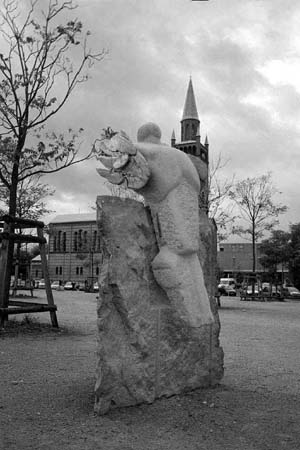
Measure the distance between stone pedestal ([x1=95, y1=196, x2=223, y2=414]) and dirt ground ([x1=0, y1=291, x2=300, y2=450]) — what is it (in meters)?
0.18

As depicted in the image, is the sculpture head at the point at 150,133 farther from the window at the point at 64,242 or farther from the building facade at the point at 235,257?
the window at the point at 64,242

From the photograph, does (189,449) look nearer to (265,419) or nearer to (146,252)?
(265,419)

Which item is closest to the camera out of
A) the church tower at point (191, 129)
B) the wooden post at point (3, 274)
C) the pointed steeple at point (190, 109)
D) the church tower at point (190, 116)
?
the wooden post at point (3, 274)

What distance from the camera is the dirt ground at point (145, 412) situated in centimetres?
382

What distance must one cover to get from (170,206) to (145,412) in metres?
2.05

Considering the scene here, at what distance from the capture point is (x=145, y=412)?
14.7 ft

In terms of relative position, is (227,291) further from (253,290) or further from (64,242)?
(64,242)

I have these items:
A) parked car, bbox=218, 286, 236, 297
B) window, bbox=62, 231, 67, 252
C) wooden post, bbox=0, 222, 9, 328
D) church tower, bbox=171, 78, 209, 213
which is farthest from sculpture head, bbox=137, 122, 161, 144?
window, bbox=62, 231, 67, 252

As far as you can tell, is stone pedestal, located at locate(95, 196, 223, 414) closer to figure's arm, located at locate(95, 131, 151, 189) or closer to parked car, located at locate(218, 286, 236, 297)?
figure's arm, located at locate(95, 131, 151, 189)

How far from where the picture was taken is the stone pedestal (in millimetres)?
4461

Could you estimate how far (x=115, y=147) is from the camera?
4887 mm

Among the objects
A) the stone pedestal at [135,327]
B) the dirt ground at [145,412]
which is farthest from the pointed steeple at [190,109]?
the stone pedestal at [135,327]

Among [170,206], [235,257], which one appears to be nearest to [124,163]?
[170,206]

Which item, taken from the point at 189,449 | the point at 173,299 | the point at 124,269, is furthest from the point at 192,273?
the point at 189,449
